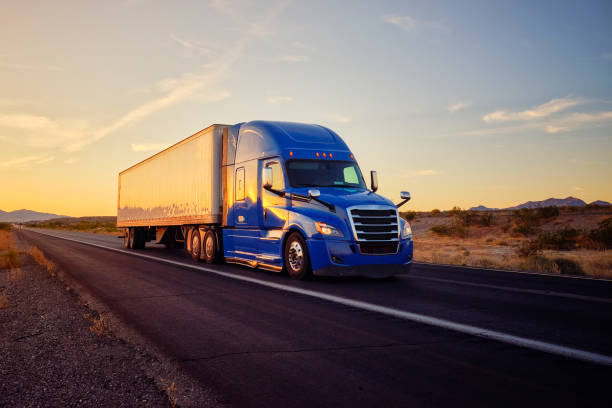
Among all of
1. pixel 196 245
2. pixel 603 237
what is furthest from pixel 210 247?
pixel 603 237

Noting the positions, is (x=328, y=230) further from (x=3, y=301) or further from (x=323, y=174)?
(x=3, y=301)

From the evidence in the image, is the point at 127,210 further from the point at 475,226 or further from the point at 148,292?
the point at 475,226

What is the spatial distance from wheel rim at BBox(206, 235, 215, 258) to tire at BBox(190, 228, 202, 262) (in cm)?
65

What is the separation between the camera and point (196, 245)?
54.1ft

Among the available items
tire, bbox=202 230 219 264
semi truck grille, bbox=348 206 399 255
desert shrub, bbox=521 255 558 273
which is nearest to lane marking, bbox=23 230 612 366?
semi truck grille, bbox=348 206 399 255

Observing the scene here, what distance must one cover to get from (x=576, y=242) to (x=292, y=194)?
76.0ft

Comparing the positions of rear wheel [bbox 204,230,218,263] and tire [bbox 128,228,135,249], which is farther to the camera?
tire [bbox 128,228,135,249]

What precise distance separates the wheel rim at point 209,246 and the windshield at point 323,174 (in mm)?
4845

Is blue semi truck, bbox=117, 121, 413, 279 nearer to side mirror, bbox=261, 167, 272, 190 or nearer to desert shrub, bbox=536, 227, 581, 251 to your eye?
side mirror, bbox=261, 167, 272, 190

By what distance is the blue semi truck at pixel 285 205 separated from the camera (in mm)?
10070

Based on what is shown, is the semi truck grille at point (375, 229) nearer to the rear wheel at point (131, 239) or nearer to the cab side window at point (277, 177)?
the cab side window at point (277, 177)

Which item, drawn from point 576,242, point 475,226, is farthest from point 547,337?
point 475,226

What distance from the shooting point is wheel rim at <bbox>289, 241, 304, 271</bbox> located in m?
10.6

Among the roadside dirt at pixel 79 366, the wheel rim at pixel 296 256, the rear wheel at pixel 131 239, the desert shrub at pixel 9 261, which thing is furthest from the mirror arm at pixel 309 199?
the rear wheel at pixel 131 239
